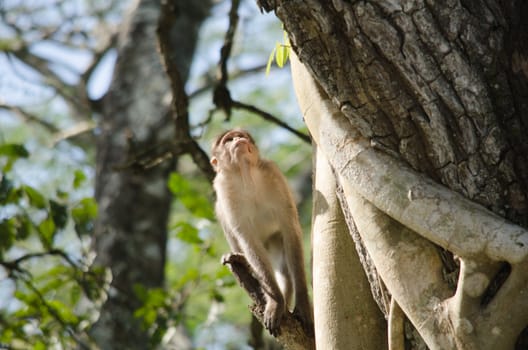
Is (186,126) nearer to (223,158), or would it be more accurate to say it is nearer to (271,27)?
(223,158)

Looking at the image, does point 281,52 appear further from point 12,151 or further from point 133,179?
point 133,179

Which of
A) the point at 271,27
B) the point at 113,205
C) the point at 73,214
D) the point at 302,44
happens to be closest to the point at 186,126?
the point at 73,214


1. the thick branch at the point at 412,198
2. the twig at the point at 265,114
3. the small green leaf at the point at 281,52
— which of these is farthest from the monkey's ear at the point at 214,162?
the thick branch at the point at 412,198

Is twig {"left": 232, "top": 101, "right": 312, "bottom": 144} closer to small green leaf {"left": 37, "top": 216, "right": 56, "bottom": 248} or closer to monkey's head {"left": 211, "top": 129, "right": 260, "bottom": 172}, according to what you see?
monkey's head {"left": 211, "top": 129, "right": 260, "bottom": 172}

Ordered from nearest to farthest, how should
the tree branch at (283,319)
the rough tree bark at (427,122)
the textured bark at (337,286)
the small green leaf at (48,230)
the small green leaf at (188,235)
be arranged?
the rough tree bark at (427,122)
the textured bark at (337,286)
the tree branch at (283,319)
the small green leaf at (48,230)
the small green leaf at (188,235)

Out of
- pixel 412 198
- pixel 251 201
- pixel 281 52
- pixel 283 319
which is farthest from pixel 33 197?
pixel 412 198

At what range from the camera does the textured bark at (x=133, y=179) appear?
5527 millimetres

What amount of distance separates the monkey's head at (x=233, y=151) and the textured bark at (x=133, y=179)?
53cm

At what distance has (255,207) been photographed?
203 inches

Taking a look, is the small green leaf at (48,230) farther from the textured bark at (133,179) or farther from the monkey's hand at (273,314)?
the monkey's hand at (273,314)

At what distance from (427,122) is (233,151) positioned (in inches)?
114

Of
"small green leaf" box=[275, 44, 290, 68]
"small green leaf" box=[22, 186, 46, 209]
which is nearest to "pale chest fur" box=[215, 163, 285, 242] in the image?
"small green leaf" box=[22, 186, 46, 209]

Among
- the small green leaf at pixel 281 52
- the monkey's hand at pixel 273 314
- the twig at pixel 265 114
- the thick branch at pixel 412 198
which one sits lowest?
the thick branch at pixel 412 198

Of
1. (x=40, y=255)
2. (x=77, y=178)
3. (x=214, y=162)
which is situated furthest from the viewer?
(x=214, y=162)
